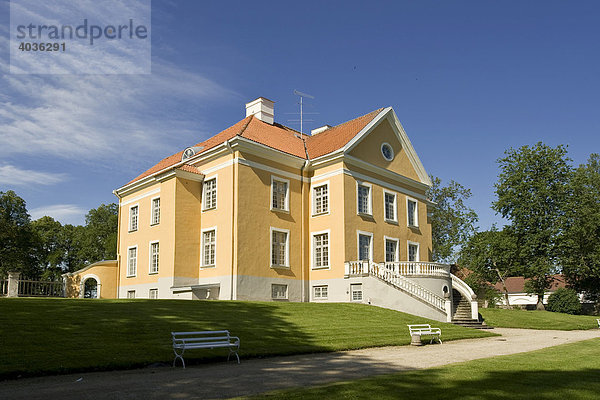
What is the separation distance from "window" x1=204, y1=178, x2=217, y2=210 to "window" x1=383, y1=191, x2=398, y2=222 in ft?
34.0

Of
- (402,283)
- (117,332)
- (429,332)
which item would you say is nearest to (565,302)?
(402,283)

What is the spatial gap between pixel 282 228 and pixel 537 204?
93.0 feet

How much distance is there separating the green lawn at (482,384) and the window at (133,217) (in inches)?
977

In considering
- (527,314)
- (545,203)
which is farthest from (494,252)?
(527,314)

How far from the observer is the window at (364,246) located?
2912cm

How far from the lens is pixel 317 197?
29.9 m

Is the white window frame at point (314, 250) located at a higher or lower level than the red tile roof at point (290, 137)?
lower

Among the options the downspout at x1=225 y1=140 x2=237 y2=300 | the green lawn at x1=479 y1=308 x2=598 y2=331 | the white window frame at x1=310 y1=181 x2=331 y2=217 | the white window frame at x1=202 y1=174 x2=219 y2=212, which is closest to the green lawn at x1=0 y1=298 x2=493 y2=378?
the downspout at x1=225 y1=140 x2=237 y2=300

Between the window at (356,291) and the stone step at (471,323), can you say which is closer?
the stone step at (471,323)

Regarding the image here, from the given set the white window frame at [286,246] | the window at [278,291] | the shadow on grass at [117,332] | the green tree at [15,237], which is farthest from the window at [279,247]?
the green tree at [15,237]

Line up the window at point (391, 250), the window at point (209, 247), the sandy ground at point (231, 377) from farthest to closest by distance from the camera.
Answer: the window at point (391, 250) < the window at point (209, 247) < the sandy ground at point (231, 377)

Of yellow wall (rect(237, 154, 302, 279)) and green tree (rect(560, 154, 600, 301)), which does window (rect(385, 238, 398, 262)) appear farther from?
green tree (rect(560, 154, 600, 301))

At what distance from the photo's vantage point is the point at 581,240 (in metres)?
43.8

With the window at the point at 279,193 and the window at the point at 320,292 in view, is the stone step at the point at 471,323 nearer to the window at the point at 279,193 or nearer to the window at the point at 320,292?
the window at the point at 320,292
